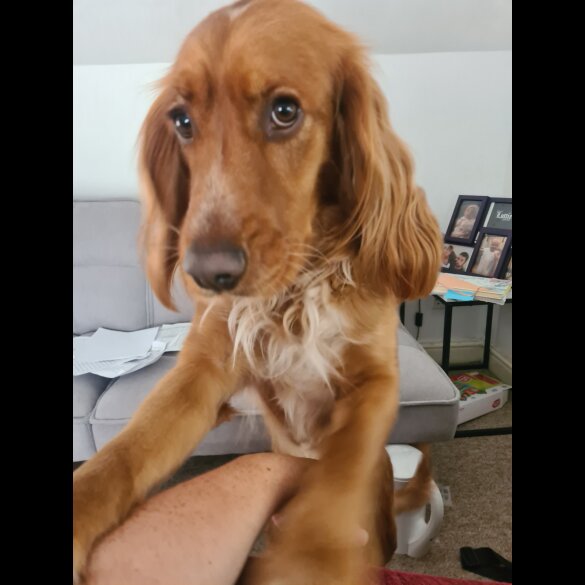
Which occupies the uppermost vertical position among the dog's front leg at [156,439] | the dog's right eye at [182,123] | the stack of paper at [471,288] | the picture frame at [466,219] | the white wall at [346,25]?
the white wall at [346,25]

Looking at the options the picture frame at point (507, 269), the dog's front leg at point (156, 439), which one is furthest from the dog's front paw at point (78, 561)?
the picture frame at point (507, 269)

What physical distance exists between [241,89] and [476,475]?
0.57 m

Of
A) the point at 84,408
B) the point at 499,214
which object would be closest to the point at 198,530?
the point at 84,408

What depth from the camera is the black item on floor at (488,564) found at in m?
0.61

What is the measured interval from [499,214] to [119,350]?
0.56 metres

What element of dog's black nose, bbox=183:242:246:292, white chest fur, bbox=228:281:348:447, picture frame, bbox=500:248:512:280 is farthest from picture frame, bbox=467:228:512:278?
dog's black nose, bbox=183:242:246:292

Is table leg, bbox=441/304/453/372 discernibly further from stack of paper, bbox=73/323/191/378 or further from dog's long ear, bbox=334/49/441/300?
stack of paper, bbox=73/323/191/378

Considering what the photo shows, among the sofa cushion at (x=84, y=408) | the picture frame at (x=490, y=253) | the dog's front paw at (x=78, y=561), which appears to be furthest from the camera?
the picture frame at (x=490, y=253)

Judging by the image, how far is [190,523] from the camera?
492 mm

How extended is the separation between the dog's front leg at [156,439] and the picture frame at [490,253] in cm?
36

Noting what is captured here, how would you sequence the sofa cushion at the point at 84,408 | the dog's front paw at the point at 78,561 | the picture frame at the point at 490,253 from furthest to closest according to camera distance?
1. the picture frame at the point at 490,253
2. the sofa cushion at the point at 84,408
3. the dog's front paw at the point at 78,561

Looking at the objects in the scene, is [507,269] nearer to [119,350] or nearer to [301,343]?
[301,343]

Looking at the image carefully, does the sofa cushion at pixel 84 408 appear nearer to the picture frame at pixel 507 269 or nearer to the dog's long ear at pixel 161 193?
the dog's long ear at pixel 161 193
